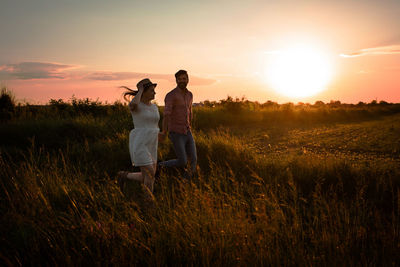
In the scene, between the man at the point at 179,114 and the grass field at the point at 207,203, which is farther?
the man at the point at 179,114

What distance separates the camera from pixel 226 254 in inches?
123

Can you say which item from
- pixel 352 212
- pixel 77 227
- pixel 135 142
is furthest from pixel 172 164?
pixel 352 212

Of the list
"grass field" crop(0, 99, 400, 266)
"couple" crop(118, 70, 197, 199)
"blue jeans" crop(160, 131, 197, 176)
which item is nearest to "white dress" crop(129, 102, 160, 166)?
"couple" crop(118, 70, 197, 199)

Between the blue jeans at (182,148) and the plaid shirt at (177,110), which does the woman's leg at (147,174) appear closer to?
the blue jeans at (182,148)

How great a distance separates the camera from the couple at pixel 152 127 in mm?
4879

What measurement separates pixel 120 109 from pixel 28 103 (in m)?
5.09

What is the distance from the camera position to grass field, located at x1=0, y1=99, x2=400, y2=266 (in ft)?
11.0

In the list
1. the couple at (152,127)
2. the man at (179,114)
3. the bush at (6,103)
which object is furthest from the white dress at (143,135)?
the bush at (6,103)

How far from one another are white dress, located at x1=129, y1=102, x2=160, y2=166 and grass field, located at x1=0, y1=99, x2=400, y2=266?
638mm

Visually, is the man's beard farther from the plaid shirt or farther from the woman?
the woman

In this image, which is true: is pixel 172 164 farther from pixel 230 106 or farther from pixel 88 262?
pixel 230 106

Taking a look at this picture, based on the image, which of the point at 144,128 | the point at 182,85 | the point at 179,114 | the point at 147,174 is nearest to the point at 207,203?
the point at 147,174

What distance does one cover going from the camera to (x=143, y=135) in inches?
193

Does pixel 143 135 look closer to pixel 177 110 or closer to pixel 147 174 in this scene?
pixel 147 174
